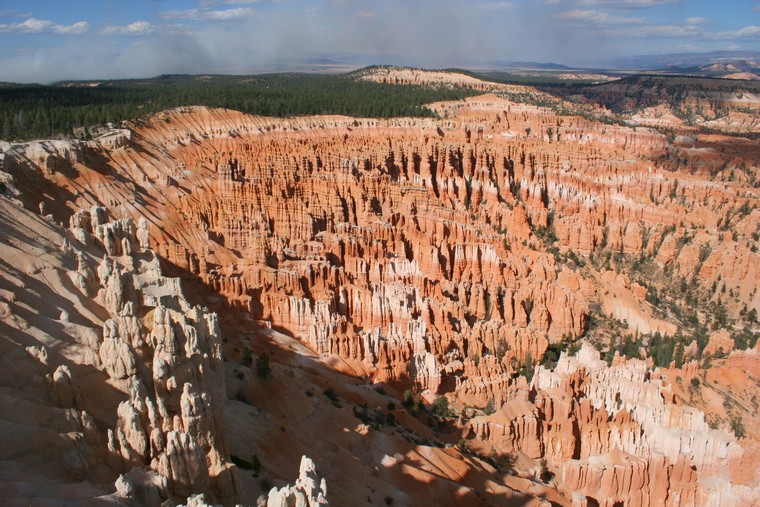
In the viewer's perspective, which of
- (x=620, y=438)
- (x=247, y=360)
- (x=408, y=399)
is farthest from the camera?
(x=408, y=399)

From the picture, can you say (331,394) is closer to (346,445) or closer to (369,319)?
(346,445)

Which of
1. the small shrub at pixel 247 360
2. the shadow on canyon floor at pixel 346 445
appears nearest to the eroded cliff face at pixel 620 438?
the shadow on canyon floor at pixel 346 445

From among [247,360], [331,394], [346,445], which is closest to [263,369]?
[247,360]

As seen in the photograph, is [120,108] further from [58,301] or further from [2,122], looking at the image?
[58,301]

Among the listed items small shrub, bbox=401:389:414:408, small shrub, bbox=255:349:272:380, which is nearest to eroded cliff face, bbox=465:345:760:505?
small shrub, bbox=401:389:414:408

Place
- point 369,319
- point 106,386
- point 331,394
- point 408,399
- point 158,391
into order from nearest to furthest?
point 106,386 → point 158,391 → point 331,394 → point 408,399 → point 369,319

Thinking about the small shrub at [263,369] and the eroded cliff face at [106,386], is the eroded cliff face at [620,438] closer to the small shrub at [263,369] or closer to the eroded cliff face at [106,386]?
the small shrub at [263,369]

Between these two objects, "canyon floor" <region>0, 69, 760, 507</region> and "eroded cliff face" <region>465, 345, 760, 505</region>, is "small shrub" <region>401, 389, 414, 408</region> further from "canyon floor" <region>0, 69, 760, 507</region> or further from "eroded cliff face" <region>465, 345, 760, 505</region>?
"eroded cliff face" <region>465, 345, 760, 505</region>

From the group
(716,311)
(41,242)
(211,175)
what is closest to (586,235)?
(716,311)
